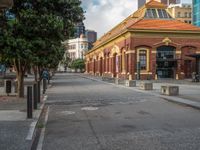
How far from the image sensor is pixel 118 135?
36.8 ft

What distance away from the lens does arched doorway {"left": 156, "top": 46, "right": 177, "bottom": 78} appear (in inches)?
2453

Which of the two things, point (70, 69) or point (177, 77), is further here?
point (70, 69)

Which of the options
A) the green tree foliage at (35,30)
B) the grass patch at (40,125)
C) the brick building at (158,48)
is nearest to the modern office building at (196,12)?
the brick building at (158,48)

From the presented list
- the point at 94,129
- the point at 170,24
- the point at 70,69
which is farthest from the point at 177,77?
the point at 70,69

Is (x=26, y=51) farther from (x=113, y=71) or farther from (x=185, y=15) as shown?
(x=185, y=15)

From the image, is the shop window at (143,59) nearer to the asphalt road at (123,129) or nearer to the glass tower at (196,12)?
the asphalt road at (123,129)

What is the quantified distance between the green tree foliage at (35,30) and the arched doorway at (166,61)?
1634 inches

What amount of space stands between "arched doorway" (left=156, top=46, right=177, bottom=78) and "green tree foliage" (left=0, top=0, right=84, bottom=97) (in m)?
41.5

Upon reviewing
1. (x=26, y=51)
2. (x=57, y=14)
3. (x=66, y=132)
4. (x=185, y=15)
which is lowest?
(x=66, y=132)

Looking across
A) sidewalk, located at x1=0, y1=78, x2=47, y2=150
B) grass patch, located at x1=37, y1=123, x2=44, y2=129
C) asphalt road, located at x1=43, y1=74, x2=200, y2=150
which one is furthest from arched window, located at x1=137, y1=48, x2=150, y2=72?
grass patch, located at x1=37, y1=123, x2=44, y2=129

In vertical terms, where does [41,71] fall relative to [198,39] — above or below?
below

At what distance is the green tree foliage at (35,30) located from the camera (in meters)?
19.8

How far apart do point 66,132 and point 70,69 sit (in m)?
183

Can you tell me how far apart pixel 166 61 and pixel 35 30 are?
145 ft
